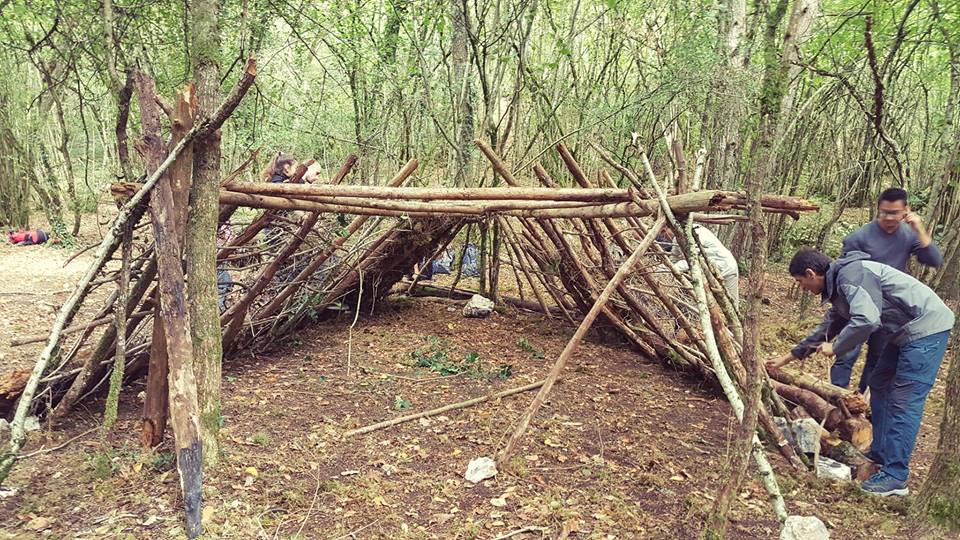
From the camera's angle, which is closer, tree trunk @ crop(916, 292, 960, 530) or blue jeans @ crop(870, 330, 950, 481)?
tree trunk @ crop(916, 292, 960, 530)

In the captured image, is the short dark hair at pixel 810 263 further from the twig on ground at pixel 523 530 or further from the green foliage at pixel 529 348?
the green foliage at pixel 529 348

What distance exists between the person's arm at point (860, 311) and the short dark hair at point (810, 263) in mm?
137

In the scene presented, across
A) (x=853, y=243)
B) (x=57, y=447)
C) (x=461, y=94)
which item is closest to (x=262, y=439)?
(x=57, y=447)

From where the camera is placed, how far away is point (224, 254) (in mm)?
4480

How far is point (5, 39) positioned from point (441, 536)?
11702mm

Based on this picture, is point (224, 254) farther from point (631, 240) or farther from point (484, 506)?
point (631, 240)

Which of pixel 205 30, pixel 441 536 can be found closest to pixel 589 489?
pixel 441 536

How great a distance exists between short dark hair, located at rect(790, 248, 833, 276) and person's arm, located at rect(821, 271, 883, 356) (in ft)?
0.45

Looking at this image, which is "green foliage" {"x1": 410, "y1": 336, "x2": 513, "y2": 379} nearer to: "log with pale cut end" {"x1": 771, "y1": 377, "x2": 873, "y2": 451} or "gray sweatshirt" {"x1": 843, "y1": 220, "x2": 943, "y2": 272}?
"log with pale cut end" {"x1": 771, "y1": 377, "x2": 873, "y2": 451}

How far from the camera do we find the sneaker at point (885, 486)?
10.3 feet

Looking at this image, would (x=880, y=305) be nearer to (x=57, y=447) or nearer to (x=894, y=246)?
(x=894, y=246)

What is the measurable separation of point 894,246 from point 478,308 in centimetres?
357

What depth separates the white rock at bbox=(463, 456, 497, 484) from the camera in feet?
10.2

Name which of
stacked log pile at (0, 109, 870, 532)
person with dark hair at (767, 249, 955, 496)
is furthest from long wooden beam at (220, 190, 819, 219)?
person with dark hair at (767, 249, 955, 496)
